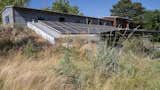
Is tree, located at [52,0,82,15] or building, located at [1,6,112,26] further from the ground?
tree, located at [52,0,82,15]

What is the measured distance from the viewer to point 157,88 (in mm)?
3381

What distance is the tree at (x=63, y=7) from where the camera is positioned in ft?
149

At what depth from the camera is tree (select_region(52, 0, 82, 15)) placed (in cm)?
4527

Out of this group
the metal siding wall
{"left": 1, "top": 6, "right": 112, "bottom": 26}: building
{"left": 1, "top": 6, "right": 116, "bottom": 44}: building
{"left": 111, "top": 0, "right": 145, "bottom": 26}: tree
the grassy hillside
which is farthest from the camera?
{"left": 111, "top": 0, "right": 145, "bottom": 26}: tree

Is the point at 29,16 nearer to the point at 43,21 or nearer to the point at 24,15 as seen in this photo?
the point at 24,15

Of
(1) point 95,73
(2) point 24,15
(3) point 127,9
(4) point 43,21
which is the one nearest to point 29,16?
(2) point 24,15

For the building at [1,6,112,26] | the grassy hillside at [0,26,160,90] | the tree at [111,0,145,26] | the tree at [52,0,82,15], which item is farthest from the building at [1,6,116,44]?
the tree at [111,0,145,26]

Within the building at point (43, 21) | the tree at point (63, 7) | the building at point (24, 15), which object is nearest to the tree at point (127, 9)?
the tree at point (63, 7)

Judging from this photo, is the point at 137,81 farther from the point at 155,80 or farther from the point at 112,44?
the point at 112,44

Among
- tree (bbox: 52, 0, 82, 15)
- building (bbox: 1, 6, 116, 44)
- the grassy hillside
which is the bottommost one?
the grassy hillside

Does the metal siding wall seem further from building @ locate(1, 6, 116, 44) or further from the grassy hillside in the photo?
the grassy hillside

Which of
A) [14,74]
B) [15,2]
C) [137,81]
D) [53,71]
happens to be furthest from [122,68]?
[15,2]

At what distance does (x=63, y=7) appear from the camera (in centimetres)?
4569

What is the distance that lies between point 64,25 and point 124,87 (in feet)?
50.9
